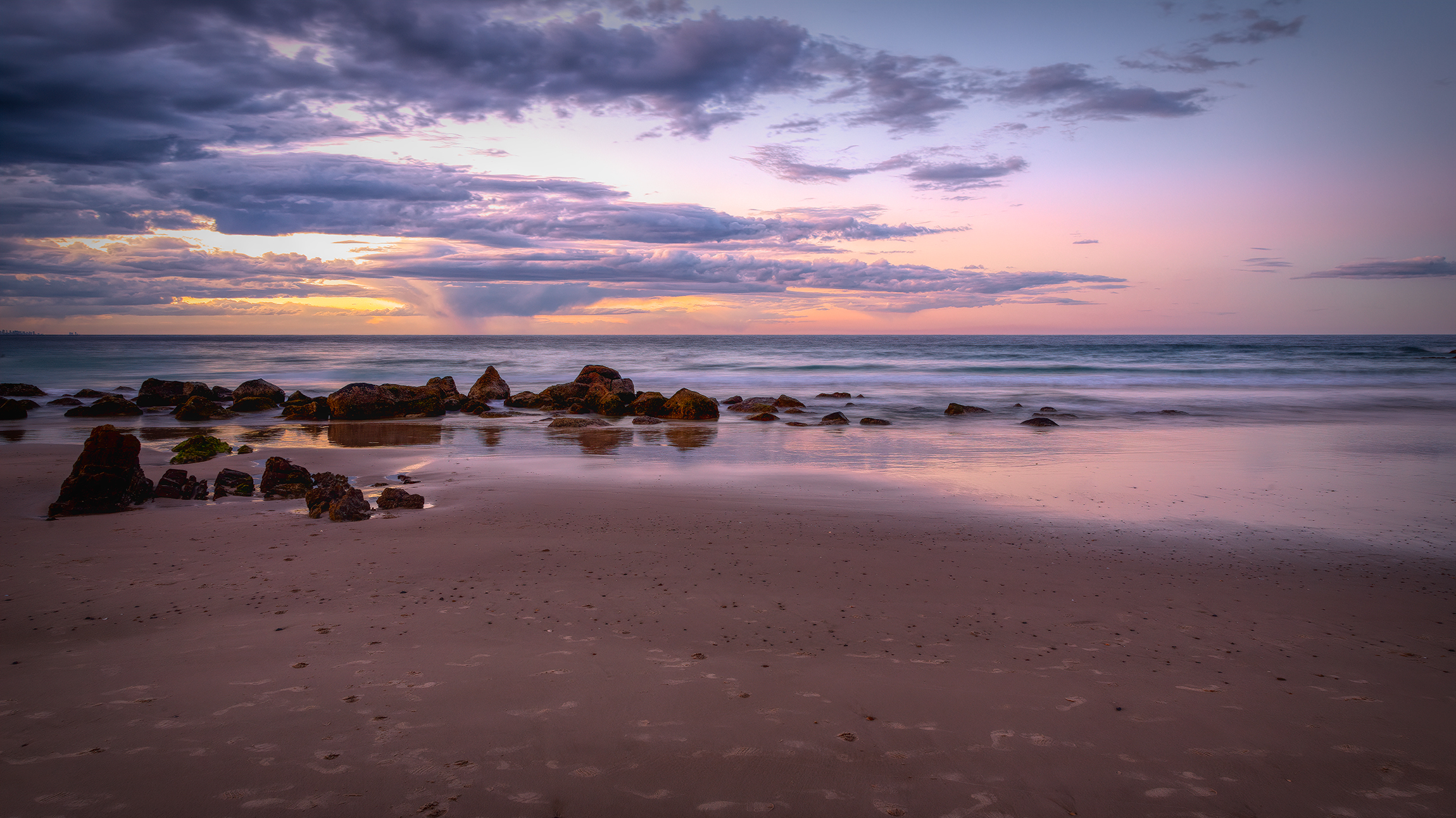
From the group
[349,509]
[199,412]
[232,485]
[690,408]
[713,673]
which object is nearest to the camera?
[713,673]

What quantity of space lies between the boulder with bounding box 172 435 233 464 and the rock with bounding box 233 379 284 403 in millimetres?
9167

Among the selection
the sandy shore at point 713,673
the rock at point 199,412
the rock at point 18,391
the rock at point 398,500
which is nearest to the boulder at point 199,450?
the sandy shore at point 713,673

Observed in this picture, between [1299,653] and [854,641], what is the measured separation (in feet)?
8.87

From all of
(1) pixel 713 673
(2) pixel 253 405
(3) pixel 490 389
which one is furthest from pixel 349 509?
(3) pixel 490 389

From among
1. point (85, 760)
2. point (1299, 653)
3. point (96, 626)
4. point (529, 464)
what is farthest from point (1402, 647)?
point (529, 464)

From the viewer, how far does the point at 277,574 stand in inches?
218

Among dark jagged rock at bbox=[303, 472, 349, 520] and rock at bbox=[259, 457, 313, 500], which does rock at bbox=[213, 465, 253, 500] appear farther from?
dark jagged rock at bbox=[303, 472, 349, 520]

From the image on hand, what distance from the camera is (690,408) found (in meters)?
17.9

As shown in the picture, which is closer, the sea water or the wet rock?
the sea water

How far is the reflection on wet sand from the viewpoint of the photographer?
13.5 m

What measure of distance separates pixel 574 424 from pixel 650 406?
3.01 m

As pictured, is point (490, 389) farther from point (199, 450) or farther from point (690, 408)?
point (199, 450)

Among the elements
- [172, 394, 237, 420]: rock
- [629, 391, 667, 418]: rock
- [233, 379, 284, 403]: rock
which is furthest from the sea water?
[233, 379, 284, 403]: rock

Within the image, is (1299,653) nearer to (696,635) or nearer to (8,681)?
(696,635)
